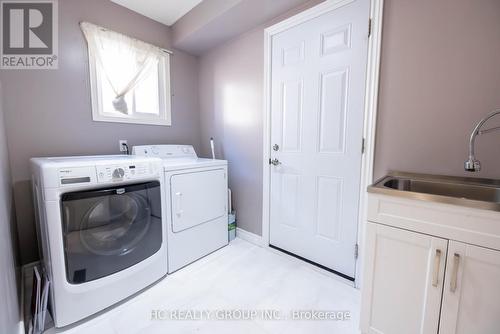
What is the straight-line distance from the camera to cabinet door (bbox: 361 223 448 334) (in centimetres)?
93

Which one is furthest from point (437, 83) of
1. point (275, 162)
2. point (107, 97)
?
point (107, 97)

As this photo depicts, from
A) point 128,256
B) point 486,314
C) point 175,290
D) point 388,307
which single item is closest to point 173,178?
point 128,256

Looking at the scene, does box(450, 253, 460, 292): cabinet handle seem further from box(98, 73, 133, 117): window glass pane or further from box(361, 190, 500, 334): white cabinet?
box(98, 73, 133, 117): window glass pane

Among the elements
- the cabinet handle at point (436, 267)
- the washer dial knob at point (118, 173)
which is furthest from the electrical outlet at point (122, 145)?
the cabinet handle at point (436, 267)

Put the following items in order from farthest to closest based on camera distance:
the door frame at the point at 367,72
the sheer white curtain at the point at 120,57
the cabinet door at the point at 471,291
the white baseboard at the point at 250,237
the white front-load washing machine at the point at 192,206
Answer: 1. the white baseboard at the point at 250,237
2. the sheer white curtain at the point at 120,57
3. the white front-load washing machine at the point at 192,206
4. the door frame at the point at 367,72
5. the cabinet door at the point at 471,291

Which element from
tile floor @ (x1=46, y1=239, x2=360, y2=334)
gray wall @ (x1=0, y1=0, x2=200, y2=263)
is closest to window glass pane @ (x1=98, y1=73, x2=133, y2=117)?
gray wall @ (x1=0, y1=0, x2=200, y2=263)

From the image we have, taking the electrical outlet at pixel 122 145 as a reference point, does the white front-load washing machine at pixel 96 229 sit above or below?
below

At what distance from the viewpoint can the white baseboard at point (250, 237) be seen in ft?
7.46

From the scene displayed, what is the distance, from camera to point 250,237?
236 cm

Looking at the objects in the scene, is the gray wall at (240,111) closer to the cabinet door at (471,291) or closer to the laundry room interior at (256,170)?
the laundry room interior at (256,170)

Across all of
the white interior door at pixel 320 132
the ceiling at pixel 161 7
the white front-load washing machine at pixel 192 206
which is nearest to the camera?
the white interior door at pixel 320 132

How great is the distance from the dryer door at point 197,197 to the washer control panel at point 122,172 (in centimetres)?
26

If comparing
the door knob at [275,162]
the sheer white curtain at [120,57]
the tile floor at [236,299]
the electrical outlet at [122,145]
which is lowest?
the tile floor at [236,299]

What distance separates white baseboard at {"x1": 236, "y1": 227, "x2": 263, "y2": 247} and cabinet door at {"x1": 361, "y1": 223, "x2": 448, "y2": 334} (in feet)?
4.07
